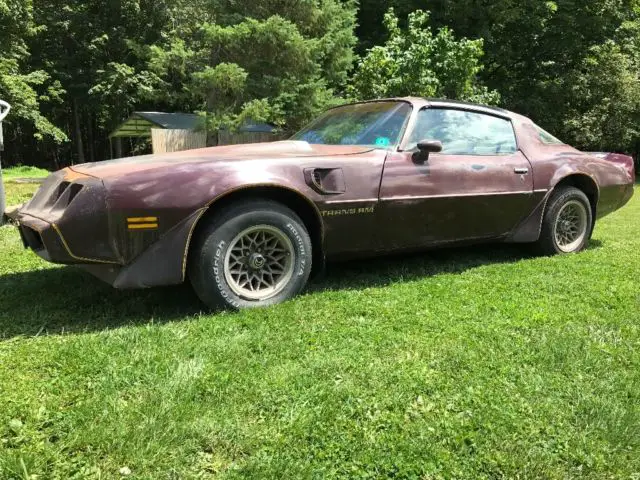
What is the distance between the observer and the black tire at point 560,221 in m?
5.03

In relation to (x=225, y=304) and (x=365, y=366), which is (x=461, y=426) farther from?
(x=225, y=304)

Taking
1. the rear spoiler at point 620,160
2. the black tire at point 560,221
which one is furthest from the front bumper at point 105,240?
the rear spoiler at point 620,160

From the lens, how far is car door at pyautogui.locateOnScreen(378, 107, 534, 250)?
13.0 ft

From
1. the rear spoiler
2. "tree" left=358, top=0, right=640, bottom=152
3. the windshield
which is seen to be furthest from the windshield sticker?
"tree" left=358, top=0, right=640, bottom=152

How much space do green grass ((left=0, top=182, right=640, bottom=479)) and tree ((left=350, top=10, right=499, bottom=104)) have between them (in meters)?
9.14

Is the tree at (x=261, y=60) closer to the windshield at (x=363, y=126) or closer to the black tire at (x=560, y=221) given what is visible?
the windshield at (x=363, y=126)

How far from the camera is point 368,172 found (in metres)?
3.81

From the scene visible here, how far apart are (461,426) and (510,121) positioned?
356 centimetres

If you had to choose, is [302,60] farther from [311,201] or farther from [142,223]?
[142,223]

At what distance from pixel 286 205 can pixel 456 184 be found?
1.45m

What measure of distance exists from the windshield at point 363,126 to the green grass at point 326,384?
A: 115 centimetres

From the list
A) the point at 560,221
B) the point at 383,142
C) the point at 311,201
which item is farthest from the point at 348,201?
the point at 560,221

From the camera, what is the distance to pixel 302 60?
46.4ft

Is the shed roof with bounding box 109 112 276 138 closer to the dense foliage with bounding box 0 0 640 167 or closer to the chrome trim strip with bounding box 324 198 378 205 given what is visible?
the dense foliage with bounding box 0 0 640 167
